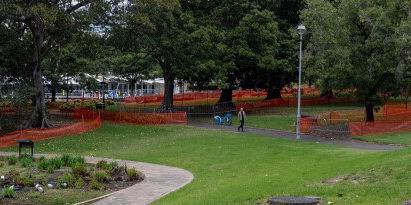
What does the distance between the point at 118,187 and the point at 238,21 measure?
30775 mm

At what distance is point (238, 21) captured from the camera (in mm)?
44969

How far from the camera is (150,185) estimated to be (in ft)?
54.1

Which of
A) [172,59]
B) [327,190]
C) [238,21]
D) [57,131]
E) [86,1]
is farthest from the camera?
[238,21]

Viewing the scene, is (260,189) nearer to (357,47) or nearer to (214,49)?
(357,47)

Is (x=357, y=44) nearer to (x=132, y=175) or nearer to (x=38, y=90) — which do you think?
(x=132, y=175)

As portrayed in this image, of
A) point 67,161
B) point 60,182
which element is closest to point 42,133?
point 67,161

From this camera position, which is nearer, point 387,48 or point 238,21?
point 387,48

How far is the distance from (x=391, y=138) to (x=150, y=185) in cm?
1707

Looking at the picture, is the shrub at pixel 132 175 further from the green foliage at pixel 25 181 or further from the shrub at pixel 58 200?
the shrub at pixel 58 200

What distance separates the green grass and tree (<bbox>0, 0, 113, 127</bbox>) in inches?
661

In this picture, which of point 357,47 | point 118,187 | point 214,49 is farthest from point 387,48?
point 118,187

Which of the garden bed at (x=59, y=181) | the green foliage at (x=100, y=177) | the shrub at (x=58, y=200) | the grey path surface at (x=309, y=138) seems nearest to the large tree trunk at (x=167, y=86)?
the grey path surface at (x=309, y=138)

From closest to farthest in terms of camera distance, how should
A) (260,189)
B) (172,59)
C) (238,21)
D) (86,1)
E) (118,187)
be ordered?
(260,189)
(118,187)
(86,1)
(172,59)
(238,21)

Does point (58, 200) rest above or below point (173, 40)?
below
